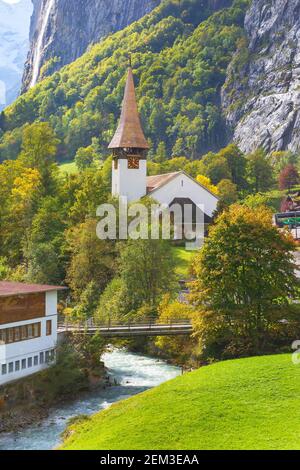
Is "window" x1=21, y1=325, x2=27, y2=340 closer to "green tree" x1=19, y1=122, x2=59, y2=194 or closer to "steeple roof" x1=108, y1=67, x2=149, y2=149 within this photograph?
"steeple roof" x1=108, y1=67, x2=149, y2=149

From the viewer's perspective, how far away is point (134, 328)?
46.1 metres

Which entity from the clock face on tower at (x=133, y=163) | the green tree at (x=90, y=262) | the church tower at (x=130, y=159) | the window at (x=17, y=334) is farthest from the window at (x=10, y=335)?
the clock face on tower at (x=133, y=163)

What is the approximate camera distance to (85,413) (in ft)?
118

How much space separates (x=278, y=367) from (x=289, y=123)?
12536cm

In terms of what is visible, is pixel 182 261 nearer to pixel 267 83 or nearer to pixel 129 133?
pixel 129 133

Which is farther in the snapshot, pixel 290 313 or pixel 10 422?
pixel 290 313

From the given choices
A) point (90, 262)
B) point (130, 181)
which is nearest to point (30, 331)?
point (90, 262)

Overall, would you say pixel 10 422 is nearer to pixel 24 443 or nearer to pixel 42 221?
pixel 24 443

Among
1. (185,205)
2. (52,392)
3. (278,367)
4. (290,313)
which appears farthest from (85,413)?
(185,205)

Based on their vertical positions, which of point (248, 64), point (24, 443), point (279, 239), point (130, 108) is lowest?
point (24, 443)

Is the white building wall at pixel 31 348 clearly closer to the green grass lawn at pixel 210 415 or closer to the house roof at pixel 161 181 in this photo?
the green grass lawn at pixel 210 415

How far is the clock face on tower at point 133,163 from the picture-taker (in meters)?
81.2

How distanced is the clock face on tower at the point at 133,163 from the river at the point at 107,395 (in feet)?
111

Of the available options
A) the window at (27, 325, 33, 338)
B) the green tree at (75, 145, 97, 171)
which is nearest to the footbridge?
the window at (27, 325, 33, 338)
